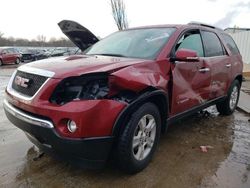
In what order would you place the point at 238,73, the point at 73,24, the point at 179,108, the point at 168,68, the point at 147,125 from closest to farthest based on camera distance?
1. the point at 147,125
2. the point at 168,68
3. the point at 179,108
4. the point at 73,24
5. the point at 238,73

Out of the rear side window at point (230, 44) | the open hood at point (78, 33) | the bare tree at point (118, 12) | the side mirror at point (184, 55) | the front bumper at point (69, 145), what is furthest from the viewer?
the bare tree at point (118, 12)

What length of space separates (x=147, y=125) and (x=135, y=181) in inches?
26.6

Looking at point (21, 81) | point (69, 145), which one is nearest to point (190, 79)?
point (69, 145)

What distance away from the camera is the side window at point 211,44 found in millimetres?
5164

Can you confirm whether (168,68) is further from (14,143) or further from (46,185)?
(14,143)

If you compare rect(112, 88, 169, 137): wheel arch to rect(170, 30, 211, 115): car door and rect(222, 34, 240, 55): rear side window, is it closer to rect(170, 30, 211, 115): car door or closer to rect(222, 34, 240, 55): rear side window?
rect(170, 30, 211, 115): car door

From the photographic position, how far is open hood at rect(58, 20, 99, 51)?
5.95 meters

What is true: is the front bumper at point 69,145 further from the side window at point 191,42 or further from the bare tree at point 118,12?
the bare tree at point 118,12

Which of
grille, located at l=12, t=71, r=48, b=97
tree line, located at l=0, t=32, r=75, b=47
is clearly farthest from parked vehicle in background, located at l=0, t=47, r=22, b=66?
tree line, located at l=0, t=32, r=75, b=47

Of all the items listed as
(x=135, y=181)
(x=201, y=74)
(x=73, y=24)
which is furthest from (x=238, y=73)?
(x=135, y=181)

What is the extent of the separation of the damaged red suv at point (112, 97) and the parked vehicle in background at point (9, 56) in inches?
943

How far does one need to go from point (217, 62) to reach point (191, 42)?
0.87 metres

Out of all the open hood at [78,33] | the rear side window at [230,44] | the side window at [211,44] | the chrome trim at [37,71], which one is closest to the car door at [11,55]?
the open hood at [78,33]

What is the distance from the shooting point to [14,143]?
4.67 m
